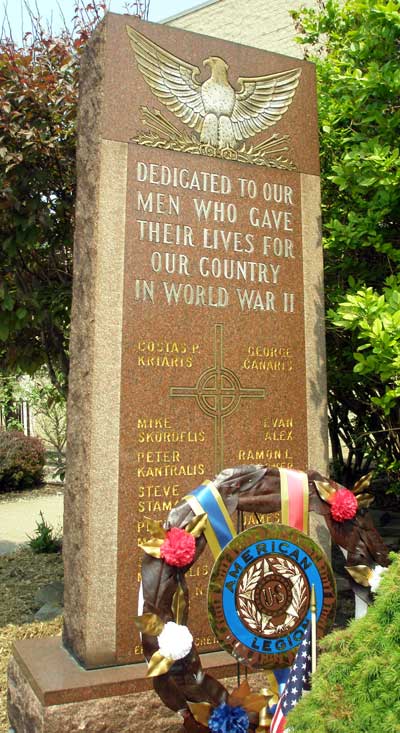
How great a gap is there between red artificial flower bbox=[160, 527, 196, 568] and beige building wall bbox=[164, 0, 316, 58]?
10585 millimetres

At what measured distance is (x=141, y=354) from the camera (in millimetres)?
3717

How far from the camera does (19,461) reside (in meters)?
13.6

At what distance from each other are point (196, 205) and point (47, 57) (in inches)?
96.6

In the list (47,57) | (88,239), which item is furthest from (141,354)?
(47,57)

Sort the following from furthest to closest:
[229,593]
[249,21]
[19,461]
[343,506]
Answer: [19,461]
[249,21]
[343,506]
[229,593]

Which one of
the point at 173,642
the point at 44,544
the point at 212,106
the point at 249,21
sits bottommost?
the point at 44,544

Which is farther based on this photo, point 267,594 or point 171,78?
point 171,78

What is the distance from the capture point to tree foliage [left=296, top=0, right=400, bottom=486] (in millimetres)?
3934

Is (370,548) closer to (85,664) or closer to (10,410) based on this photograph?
(85,664)

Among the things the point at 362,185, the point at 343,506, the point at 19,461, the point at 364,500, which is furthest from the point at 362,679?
the point at 19,461

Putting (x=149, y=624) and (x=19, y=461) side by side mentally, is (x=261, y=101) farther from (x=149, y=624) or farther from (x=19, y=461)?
(x=19, y=461)

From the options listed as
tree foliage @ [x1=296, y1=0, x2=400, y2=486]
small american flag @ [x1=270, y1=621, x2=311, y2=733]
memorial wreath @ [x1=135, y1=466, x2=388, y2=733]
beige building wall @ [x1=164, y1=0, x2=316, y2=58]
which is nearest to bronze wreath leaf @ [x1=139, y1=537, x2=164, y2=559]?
memorial wreath @ [x1=135, y1=466, x2=388, y2=733]

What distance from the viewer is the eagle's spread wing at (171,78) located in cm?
385

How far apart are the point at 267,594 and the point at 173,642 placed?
1.35 ft
